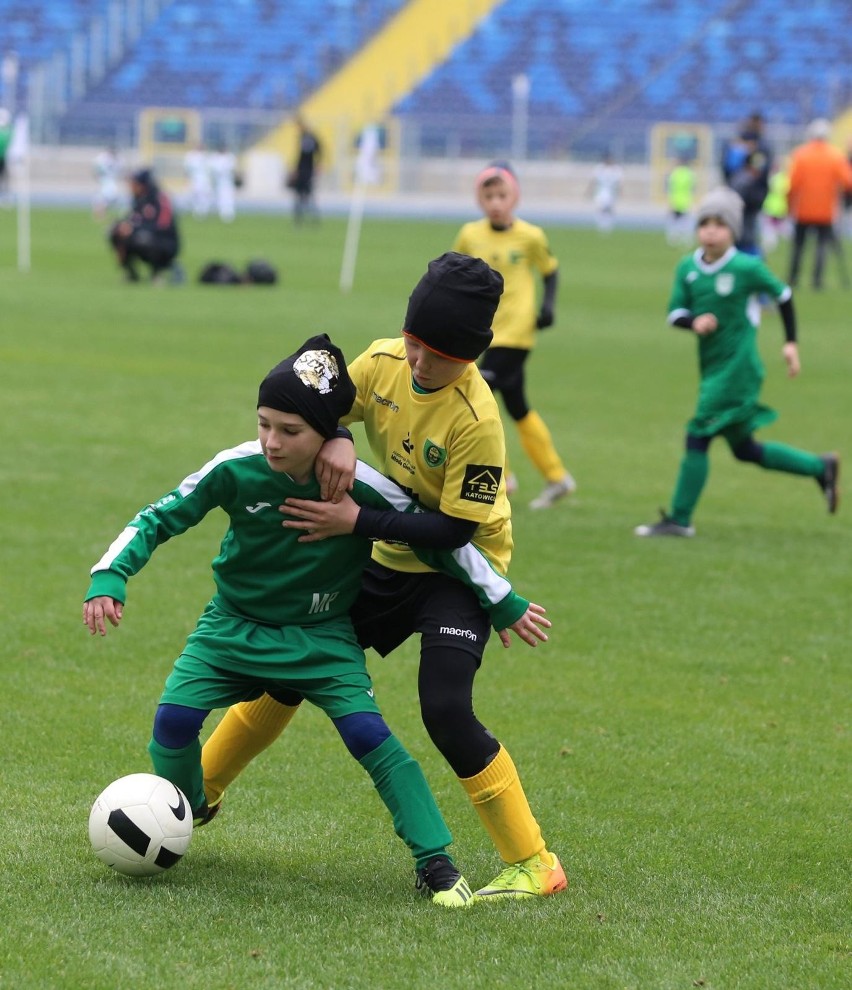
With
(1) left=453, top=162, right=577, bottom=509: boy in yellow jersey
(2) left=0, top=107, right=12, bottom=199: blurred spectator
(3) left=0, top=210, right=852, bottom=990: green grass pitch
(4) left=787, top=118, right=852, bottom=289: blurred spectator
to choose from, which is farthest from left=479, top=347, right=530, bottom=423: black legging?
(2) left=0, top=107, right=12, bottom=199: blurred spectator

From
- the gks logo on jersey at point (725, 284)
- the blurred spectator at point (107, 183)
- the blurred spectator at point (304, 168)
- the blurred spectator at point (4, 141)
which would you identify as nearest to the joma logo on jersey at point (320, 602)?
the gks logo on jersey at point (725, 284)

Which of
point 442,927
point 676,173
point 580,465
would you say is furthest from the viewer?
point 676,173

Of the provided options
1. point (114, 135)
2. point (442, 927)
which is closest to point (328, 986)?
point (442, 927)

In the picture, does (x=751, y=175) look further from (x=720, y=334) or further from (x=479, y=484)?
(x=479, y=484)

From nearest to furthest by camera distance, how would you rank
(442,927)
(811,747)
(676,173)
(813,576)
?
(442,927), (811,747), (813,576), (676,173)

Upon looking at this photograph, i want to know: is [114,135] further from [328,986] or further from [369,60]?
[328,986]

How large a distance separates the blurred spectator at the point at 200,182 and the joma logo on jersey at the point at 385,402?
120 ft

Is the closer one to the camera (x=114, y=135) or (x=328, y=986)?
(x=328, y=986)

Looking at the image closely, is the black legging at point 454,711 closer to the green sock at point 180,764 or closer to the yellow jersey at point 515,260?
the green sock at point 180,764

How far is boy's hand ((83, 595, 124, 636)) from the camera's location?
4.02m

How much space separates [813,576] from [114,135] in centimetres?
4341

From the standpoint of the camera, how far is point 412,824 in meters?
4.14

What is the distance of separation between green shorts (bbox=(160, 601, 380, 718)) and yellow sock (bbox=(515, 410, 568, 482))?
18.4ft

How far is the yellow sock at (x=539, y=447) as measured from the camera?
385 inches
